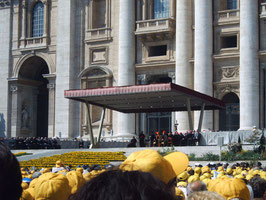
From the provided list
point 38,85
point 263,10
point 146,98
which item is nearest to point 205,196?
point 146,98

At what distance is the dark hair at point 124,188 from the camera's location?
8.49ft

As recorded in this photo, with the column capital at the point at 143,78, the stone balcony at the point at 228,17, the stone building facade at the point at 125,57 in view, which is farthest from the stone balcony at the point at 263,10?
the column capital at the point at 143,78

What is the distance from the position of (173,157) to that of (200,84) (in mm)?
39365

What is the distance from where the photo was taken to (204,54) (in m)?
43.5

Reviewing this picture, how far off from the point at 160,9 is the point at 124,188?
151 feet

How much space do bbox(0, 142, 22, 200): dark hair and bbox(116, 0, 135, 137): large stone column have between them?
43.7 metres

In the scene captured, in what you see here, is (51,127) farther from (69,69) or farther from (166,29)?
(166,29)

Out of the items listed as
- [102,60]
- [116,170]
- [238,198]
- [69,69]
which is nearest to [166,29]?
[102,60]

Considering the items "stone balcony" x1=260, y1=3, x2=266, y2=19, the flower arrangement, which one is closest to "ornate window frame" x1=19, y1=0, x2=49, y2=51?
"stone balcony" x1=260, y1=3, x2=266, y2=19

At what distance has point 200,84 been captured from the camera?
143 feet

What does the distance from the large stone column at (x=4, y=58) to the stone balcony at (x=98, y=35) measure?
9350 mm

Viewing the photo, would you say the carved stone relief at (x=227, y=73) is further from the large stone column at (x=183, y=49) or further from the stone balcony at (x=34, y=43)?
the stone balcony at (x=34, y=43)

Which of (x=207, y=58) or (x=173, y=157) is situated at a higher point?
(x=207, y=58)

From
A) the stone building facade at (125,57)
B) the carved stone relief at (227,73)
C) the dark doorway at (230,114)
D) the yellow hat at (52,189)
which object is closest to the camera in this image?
the yellow hat at (52,189)
